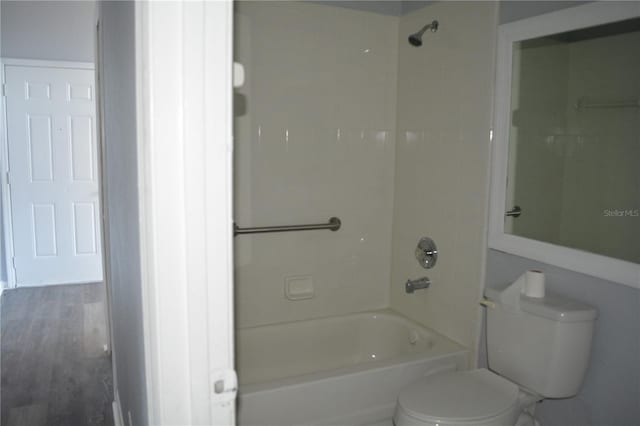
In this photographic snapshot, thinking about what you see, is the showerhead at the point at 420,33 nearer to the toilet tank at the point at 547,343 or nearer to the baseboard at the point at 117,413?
the toilet tank at the point at 547,343

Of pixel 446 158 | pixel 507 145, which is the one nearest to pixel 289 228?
pixel 446 158

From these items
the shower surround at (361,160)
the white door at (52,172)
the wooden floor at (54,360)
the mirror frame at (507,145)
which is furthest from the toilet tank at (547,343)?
the white door at (52,172)

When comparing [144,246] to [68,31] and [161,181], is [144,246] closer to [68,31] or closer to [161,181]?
[161,181]

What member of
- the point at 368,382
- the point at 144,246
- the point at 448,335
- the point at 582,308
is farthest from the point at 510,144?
the point at 144,246

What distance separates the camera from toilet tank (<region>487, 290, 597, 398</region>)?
1601mm

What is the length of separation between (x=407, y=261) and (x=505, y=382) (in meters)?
0.92

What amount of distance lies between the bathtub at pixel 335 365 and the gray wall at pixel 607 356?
522mm

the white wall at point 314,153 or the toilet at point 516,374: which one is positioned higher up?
the white wall at point 314,153

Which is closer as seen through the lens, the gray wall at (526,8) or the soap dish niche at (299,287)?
the gray wall at (526,8)

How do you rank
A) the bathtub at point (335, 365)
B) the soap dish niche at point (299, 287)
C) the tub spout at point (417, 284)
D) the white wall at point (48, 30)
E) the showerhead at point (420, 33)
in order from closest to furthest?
1. the bathtub at point (335, 365)
2. the showerhead at point (420, 33)
3. the tub spout at point (417, 284)
4. the soap dish niche at point (299, 287)
5. the white wall at point (48, 30)

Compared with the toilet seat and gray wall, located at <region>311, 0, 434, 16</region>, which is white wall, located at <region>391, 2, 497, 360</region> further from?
the toilet seat

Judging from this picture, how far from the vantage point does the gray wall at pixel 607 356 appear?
1535 mm

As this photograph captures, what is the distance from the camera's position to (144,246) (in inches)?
28.1

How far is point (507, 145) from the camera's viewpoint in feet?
6.49
